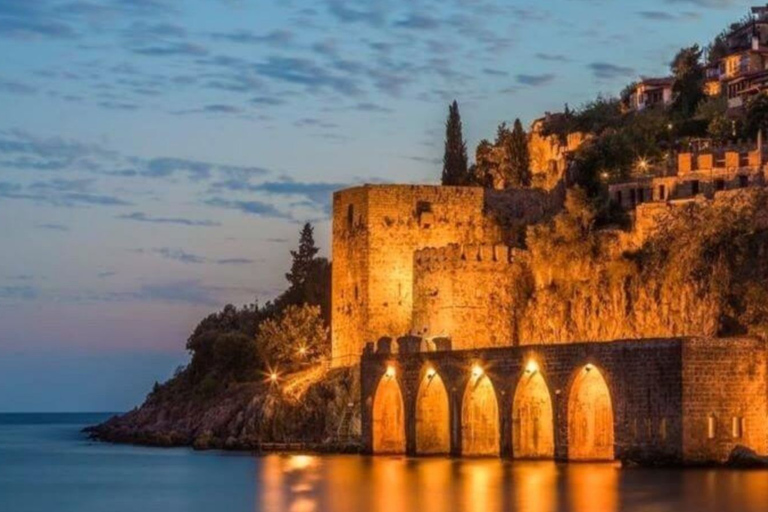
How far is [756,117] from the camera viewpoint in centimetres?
8088

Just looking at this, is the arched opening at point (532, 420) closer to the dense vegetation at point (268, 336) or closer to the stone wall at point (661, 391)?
the stone wall at point (661, 391)

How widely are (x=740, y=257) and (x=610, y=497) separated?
75.3 ft

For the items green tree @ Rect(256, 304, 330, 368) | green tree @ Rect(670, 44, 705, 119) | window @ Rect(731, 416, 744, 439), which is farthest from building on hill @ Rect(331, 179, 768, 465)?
green tree @ Rect(670, 44, 705, 119)

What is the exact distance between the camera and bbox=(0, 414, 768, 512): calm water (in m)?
41.6

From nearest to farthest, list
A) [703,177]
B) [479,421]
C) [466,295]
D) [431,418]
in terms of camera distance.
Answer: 1. [479,421]
2. [431,418]
3. [466,295]
4. [703,177]

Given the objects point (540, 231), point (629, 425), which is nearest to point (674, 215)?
point (540, 231)

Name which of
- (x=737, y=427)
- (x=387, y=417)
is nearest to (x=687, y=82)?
(x=387, y=417)

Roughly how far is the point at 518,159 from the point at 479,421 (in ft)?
114

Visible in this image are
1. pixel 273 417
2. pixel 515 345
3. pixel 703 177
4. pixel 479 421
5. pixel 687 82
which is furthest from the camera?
pixel 687 82

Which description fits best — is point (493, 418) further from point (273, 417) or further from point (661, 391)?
point (273, 417)

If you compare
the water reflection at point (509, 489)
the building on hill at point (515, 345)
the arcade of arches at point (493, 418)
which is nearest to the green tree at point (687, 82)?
the building on hill at point (515, 345)

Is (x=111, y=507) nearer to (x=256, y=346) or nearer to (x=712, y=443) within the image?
(x=712, y=443)

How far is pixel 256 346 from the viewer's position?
3255 inches

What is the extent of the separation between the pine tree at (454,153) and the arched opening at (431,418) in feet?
106
